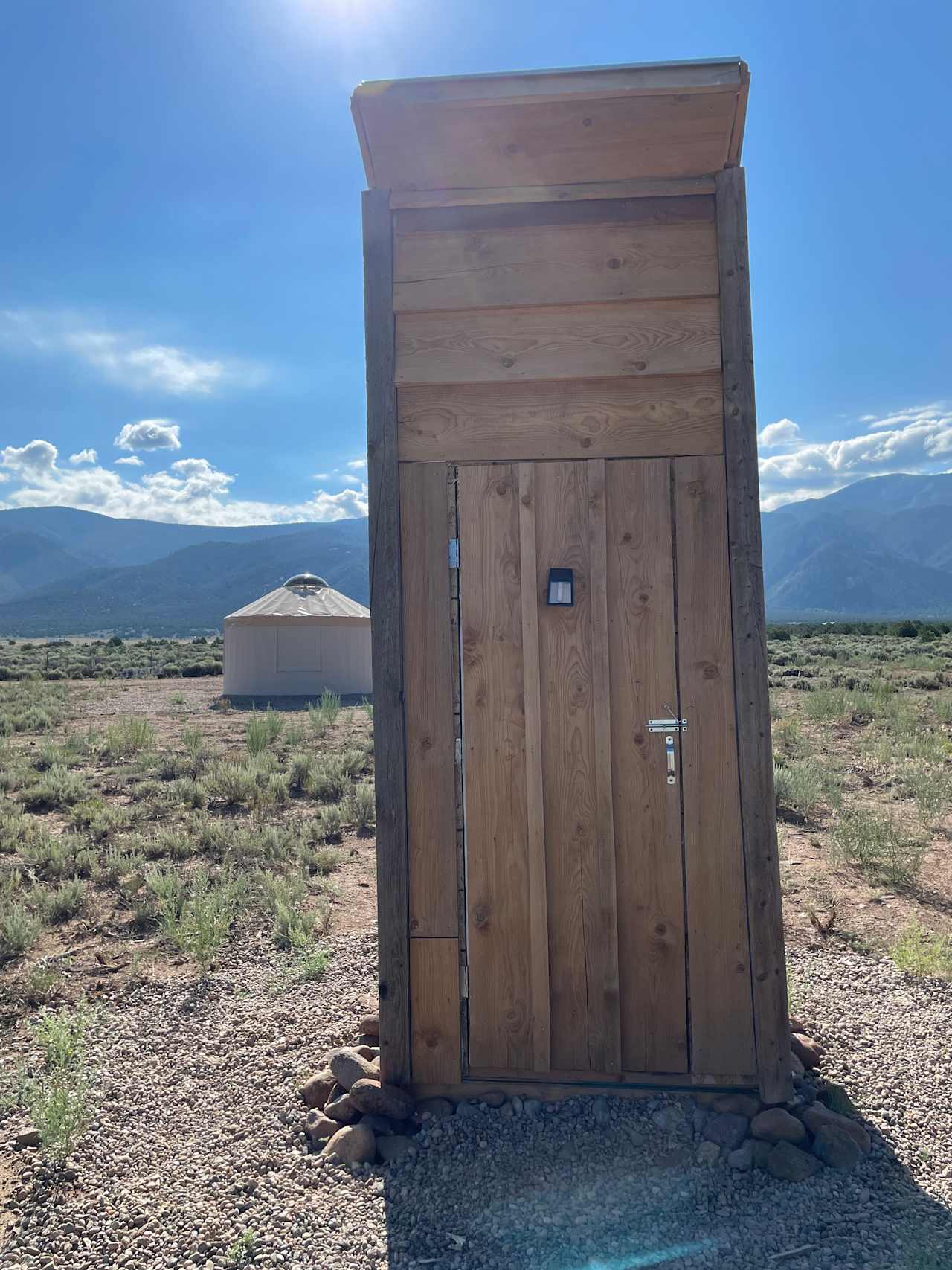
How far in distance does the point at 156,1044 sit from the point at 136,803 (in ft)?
16.9

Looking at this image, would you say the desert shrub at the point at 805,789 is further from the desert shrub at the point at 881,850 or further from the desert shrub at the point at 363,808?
the desert shrub at the point at 363,808

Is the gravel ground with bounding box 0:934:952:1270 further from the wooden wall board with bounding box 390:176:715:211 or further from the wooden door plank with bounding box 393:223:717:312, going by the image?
the wooden wall board with bounding box 390:176:715:211

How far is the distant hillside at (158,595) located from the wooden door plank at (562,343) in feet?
352

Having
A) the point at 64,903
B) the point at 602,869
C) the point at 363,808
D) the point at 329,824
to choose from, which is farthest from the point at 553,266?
the point at 363,808

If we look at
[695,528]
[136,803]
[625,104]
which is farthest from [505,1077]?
[136,803]

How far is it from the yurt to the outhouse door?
16623 millimetres

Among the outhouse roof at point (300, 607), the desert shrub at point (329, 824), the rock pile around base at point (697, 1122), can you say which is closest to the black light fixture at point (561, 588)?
the rock pile around base at point (697, 1122)

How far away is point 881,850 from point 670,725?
13.2 ft

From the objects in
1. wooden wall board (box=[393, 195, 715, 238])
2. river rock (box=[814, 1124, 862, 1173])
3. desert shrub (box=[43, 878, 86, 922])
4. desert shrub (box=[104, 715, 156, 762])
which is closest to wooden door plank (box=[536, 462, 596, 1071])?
river rock (box=[814, 1124, 862, 1173])

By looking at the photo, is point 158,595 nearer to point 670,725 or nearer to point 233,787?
point 233,787

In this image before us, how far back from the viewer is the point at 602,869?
3.27 m

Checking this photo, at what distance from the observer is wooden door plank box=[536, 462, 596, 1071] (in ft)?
10.7

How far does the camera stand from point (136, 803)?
28.7 ft

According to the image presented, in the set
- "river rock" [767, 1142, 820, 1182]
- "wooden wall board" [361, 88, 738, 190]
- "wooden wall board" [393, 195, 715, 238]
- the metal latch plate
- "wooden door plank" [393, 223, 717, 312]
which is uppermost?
"wooden wall board" [361, 88, 738, 190]
